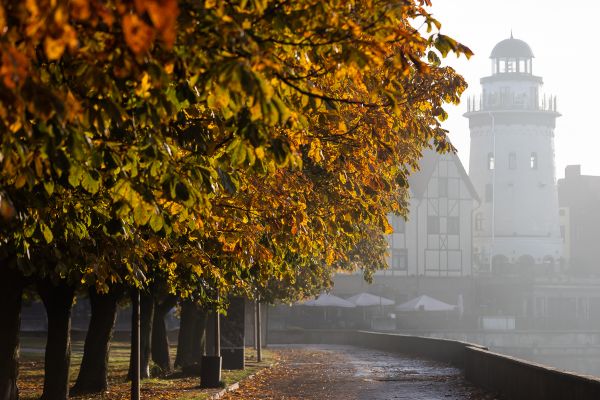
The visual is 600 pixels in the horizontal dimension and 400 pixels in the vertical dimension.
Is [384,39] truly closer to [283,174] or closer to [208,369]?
[283,174]

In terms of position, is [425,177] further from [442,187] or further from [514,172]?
[514,172]

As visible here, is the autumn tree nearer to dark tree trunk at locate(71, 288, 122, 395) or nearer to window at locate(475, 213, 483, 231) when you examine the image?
dark tree trunk at locate(71, 288, 122, 395)

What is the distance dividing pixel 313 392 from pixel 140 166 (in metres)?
18.7

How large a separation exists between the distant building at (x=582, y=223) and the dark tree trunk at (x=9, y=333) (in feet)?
337

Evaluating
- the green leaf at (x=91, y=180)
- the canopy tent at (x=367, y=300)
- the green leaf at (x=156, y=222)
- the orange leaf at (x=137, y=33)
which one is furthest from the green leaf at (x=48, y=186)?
the canopy tent at (x=367, y=300)

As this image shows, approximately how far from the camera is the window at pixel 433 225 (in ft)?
301

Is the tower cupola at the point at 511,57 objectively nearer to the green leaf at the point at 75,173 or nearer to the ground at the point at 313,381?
the ground at the point at 313,381

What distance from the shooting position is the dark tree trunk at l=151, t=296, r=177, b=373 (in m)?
32.9

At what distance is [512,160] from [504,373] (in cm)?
8721

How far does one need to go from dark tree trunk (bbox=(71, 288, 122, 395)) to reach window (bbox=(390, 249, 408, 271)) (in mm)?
66271

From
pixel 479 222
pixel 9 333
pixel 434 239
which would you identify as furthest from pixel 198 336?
pixel 479 222

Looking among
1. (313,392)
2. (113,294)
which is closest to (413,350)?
(313,392)

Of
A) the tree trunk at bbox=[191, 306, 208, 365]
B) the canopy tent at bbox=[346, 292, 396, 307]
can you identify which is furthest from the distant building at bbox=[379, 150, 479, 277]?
the tree trunk at bbox=[191, 306, 208, 365]

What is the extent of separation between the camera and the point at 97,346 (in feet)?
77.7
